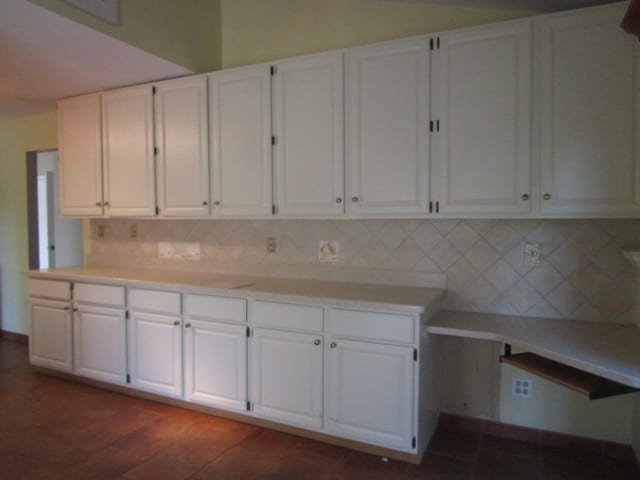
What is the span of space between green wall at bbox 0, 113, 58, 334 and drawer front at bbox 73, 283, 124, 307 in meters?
1.75

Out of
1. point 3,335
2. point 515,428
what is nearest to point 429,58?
point 515,428

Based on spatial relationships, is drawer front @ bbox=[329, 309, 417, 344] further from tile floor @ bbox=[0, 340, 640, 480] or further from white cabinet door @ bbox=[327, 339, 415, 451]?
tile floor @ bbox=[0, 340, 640, 480]

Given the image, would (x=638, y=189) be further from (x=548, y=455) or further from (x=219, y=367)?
(x=219, y=367)

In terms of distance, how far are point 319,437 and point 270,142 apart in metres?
1.81

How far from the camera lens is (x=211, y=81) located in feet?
9.46

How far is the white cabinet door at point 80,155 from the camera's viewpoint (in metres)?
3.35

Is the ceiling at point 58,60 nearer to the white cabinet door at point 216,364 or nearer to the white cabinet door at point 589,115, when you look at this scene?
the white cabinet door at point 216,364

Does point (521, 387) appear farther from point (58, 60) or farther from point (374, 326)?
point (58, 60)

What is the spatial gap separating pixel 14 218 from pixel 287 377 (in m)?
3.81

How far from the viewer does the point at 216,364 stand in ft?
8.79

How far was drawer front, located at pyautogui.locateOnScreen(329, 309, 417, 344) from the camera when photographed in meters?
2.15

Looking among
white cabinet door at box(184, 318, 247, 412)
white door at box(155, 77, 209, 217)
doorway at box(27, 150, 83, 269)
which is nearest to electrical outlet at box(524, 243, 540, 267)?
white cabinet door at box(184, 318, 247, 412)

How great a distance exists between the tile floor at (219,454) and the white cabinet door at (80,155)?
1576mm

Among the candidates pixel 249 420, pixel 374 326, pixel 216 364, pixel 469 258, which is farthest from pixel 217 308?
pixel 469 258
